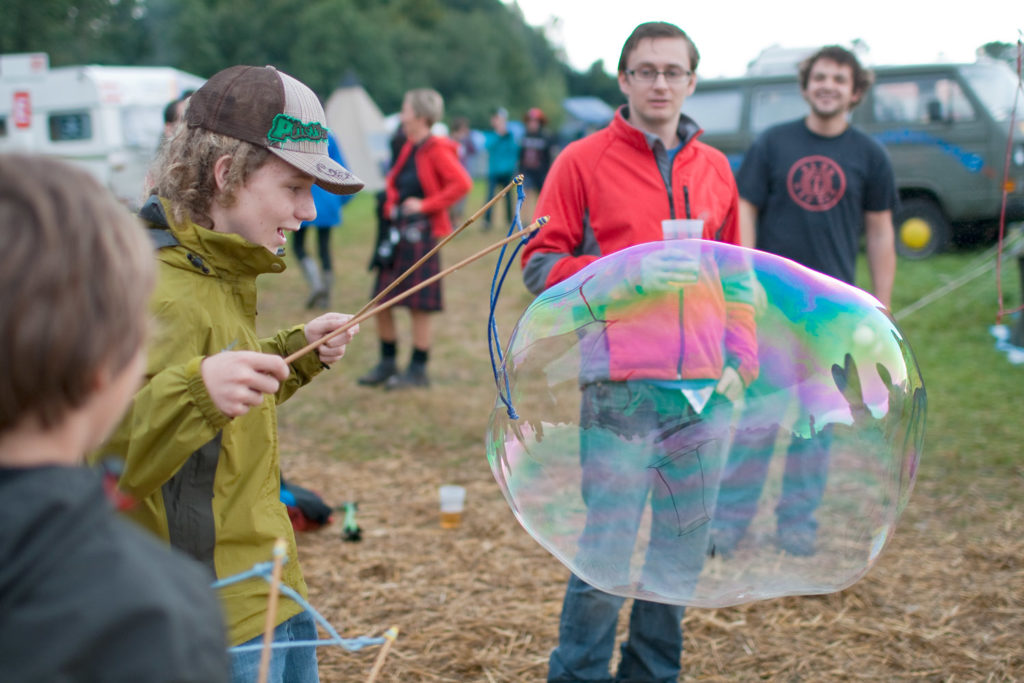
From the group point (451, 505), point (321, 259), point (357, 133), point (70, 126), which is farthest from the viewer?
point (357, 133)

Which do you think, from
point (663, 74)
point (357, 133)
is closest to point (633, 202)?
point (663, 74)

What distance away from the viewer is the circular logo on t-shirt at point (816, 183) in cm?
348

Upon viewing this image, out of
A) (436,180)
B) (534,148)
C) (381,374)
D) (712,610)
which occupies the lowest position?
(712,610)

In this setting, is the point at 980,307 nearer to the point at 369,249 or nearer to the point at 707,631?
the point at 707,631

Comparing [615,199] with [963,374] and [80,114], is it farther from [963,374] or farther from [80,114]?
[80,114]

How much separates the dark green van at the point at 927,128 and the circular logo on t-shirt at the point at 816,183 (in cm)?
628

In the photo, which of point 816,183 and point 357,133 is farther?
point 357,133

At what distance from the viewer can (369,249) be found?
13.5 meters

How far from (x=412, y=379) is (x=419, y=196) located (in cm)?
123

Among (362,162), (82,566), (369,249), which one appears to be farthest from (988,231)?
(362,162)

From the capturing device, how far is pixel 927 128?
9.98m

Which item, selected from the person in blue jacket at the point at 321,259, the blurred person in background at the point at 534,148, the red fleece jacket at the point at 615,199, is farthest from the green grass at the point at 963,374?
the blurred person in background at the point at 534,148

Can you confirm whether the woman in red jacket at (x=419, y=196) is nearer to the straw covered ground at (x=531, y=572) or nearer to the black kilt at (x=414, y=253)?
the black kilt at (x=414, y=253)

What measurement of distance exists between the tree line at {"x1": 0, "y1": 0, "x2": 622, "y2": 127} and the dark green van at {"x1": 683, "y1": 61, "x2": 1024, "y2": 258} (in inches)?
249
